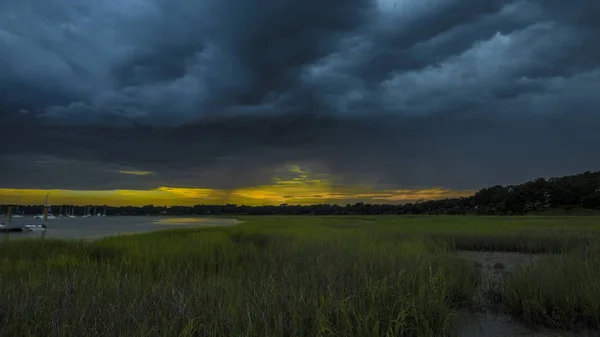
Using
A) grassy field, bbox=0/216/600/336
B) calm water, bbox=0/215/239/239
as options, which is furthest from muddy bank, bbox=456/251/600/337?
calm water, bbox=0/215/239/239

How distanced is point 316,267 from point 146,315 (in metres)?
4.15

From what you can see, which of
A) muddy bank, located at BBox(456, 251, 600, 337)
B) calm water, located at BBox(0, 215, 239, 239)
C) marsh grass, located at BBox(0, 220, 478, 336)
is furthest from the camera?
calm water, located at BBox(0, 215, 239, 239)

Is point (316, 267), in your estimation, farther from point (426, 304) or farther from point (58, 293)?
point (58, 293)

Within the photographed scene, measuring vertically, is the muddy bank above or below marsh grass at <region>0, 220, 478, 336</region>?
below

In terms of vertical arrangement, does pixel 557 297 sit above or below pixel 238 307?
below

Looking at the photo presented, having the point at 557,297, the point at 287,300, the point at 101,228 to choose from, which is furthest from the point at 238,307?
the point at 101,228

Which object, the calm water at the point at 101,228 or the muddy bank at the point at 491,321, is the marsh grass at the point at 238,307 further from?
the calm water at the point at 101,228

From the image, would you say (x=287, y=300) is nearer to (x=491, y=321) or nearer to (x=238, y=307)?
(x=238, y=307)

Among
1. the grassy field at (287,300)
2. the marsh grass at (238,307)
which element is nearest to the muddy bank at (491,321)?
the grassy field at (287,300)

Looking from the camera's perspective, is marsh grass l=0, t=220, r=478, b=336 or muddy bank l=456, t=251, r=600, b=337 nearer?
marsh grass l=0, t=220, r=478, b=336

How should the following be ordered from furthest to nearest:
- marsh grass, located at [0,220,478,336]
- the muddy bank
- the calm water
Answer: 1. the calm water
2. the muddy bank
3. marsh grass, located at [0,220,478,336]

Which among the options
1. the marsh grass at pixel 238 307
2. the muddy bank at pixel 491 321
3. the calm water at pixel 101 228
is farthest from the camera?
the calm water at pixel 101 228

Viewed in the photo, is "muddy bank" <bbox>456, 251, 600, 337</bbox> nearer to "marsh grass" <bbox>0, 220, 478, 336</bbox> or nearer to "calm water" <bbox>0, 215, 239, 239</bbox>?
"marsh grass" <bbox>0, 220, 478, 336</bbox>

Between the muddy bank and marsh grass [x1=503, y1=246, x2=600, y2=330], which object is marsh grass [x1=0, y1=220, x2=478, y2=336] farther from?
marsh grass [x1=503, y1=246, x2=600, y2=330]
